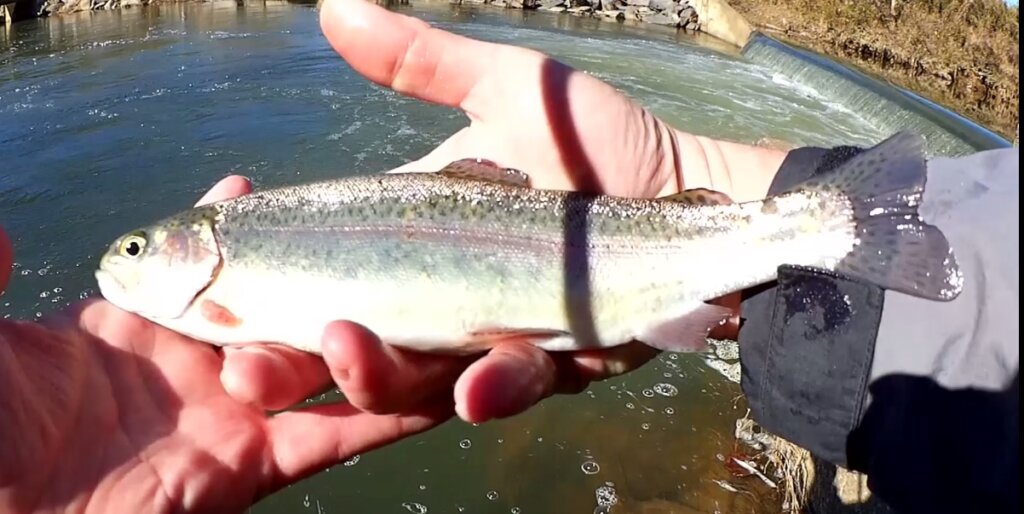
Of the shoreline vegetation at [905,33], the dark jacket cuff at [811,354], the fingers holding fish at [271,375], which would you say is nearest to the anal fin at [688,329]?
the dark jacket cuff at [811,354]

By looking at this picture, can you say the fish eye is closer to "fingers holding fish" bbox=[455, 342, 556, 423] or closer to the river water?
"fingers holding fish" bbox=[455, 342, 556, 423]

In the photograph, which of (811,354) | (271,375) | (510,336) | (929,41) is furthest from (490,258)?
(929,41)

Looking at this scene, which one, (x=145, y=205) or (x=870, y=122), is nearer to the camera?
(x=145, y=205)

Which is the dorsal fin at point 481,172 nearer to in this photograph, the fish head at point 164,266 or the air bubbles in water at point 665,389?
the fish head at point 164,266

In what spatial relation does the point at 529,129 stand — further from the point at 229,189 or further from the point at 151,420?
the point at 151,420

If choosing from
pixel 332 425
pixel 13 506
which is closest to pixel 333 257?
pixel 332 425

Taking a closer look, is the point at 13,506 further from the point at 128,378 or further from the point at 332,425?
the point at 332,425

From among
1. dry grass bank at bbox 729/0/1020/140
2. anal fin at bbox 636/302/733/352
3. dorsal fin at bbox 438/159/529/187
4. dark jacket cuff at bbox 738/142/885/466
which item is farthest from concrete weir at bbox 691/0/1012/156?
dorsal fin at bbox 438/159/529/187
